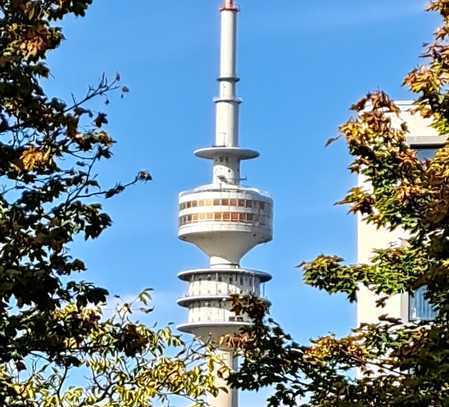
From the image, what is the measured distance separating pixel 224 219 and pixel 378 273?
153 m

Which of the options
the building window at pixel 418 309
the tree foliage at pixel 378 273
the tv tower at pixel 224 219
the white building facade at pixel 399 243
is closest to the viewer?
the tree foliage at pixel 378 273

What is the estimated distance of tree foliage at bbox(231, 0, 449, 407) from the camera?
54.0 ft

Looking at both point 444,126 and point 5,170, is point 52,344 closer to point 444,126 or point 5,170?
point 5,170

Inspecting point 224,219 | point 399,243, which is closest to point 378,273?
point 399,243

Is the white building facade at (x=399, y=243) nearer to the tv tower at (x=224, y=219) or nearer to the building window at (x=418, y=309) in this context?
the building window at (x=418, y=309)

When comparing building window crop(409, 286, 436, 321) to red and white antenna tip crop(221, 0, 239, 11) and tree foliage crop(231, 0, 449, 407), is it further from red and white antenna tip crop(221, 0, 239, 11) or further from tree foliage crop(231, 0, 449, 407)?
red and white antenna tip crop(221, 0, 239, 11)

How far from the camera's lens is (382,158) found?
56.9ft

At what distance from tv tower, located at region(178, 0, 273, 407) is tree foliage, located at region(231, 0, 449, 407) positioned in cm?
14984

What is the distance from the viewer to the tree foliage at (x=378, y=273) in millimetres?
16469

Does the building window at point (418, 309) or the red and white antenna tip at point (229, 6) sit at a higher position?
the red and white antenna tip at point (229, 6)

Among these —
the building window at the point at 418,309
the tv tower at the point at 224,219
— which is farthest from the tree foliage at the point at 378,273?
the tv tower at the point at 224,219

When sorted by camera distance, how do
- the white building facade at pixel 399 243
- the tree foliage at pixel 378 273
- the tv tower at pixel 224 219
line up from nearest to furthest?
the tree foliage at pixel 378 273 < the white building facade at pixel 399 243 < the tv tower at pixel 224 219

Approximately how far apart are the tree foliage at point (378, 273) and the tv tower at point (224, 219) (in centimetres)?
14984

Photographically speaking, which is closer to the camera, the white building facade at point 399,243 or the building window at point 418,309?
the building window at point 418,309
